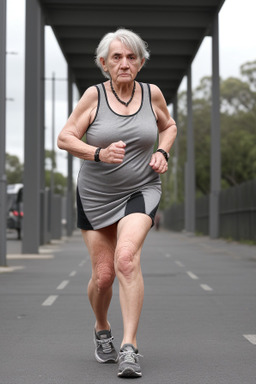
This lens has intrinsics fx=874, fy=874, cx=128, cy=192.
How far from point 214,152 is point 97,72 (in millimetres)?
12481

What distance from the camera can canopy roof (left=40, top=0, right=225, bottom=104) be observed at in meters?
34.9

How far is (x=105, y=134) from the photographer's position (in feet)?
19.9

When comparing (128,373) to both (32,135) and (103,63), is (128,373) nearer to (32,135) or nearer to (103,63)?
(103,63)

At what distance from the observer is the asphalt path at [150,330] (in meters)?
6.15

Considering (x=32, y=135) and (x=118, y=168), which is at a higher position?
(x=32, y=135)

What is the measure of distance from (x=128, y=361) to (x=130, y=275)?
0.57m

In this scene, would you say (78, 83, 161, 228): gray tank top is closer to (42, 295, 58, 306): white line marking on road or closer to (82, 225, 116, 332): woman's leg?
(82, 225, 116, 332): woman's leg

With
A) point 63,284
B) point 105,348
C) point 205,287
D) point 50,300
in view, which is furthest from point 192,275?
point 105,348

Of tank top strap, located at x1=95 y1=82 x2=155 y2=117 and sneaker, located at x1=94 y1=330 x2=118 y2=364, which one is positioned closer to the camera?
tank top strap, located at x1=95 y1=82 x2=155 y2=117

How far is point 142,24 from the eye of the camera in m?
36.8

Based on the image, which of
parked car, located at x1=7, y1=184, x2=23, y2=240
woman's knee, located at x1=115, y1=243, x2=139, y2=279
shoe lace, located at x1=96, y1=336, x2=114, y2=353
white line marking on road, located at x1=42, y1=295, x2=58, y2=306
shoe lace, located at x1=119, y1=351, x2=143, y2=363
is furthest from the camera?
parked car, located at x1=7, y1=184, x2=23, y2=240

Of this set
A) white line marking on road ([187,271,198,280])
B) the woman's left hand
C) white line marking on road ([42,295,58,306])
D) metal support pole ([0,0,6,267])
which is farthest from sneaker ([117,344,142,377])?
metal support pole ([0,0,6,267])

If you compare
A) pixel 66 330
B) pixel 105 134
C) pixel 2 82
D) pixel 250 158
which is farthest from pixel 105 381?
pixel 250 158

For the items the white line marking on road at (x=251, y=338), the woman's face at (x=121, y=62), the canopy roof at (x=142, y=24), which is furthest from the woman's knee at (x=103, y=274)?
the canopy roof at (x=142, y=24)
